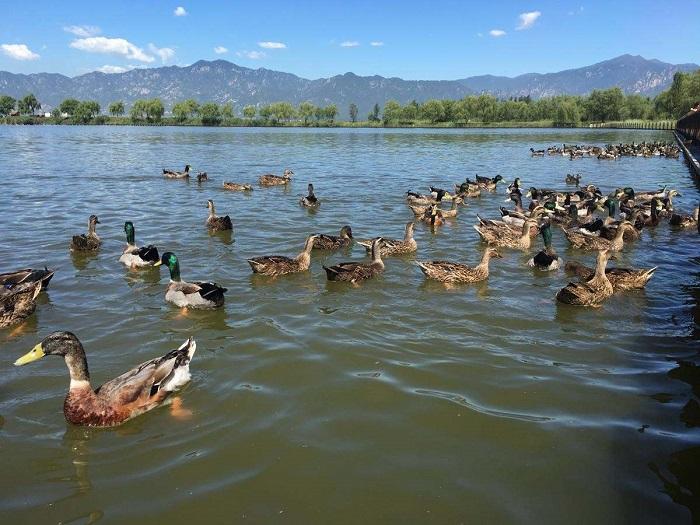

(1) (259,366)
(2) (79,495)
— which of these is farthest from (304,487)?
(1) (259,366)

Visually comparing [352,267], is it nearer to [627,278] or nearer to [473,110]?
[627,278]

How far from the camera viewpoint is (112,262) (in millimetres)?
14086

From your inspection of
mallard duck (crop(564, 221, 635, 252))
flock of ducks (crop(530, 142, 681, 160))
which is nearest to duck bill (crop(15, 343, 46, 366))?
mallard duck (crop(564, 221, 635, 252))

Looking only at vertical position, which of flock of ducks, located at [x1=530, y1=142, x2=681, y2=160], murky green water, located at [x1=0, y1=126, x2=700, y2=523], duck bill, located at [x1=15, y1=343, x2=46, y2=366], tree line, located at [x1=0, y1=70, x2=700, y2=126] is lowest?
murky green water, located at [x1=0, y1=126, x2=700, y2=523]

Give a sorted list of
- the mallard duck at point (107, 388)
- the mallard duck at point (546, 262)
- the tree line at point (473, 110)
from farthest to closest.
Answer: the tree line at point (473, 110) → the mallard duck at point (546, 262) → the mallard duck at point (107, 388)

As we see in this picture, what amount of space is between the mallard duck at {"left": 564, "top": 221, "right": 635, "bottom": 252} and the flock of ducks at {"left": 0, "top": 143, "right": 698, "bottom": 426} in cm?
3

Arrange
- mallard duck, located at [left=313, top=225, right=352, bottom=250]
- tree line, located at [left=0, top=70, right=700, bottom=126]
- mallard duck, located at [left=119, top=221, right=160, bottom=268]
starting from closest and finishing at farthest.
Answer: mallard duck, located at [left=119, top=221, right=160, bottom=268], mallard duck, located at [left=313, top=225, right=352, bottom=250], tree line, located at [left=0, top=70, right=700, bottom=126]

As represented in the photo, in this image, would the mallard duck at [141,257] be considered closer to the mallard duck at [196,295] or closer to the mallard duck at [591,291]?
the mallard duck at [196,295]

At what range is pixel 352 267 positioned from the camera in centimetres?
1221

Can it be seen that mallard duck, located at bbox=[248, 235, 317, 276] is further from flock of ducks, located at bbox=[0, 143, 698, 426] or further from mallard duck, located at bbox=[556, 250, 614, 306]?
mallard duck, located at bbox=[556, 250, 614, 306]

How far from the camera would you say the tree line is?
15038cm

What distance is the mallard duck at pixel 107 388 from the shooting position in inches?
255

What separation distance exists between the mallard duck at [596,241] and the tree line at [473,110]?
5427 inches

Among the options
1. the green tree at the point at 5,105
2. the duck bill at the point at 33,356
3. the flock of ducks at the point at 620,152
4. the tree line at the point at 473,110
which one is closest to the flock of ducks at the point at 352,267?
the duck bill at the point at 33,356
